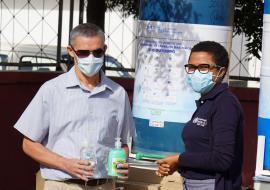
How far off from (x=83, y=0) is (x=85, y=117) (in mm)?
4348

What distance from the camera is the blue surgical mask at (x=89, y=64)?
4.15 m

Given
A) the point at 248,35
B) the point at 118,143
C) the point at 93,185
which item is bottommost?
the point at 93,185

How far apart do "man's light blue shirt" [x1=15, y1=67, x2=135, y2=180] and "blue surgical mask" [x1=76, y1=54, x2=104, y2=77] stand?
0.08 m

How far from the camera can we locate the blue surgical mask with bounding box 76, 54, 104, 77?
163 inches

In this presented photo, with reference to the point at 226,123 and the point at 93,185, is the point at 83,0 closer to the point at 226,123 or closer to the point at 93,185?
the point at 93,185

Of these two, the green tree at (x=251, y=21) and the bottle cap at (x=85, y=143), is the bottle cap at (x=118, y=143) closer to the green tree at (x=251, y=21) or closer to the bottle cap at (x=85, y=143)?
the bottle cap at (x=85, y=143)

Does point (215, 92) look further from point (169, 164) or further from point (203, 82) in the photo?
point (169, 164)

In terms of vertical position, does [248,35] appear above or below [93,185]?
above

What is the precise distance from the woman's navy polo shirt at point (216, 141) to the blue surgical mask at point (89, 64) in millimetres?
701

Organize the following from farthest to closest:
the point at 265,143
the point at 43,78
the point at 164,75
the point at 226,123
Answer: the point at 43,78
the point at 164,75
the point at 265,143
the point at 226,123

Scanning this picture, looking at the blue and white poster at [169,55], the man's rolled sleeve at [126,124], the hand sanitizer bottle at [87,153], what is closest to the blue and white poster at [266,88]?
the blue and white poster at [169,55]

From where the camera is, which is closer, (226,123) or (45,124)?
(226,123)

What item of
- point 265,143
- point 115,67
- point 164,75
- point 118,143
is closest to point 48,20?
point 115,67

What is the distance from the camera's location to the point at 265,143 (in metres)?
5.09
